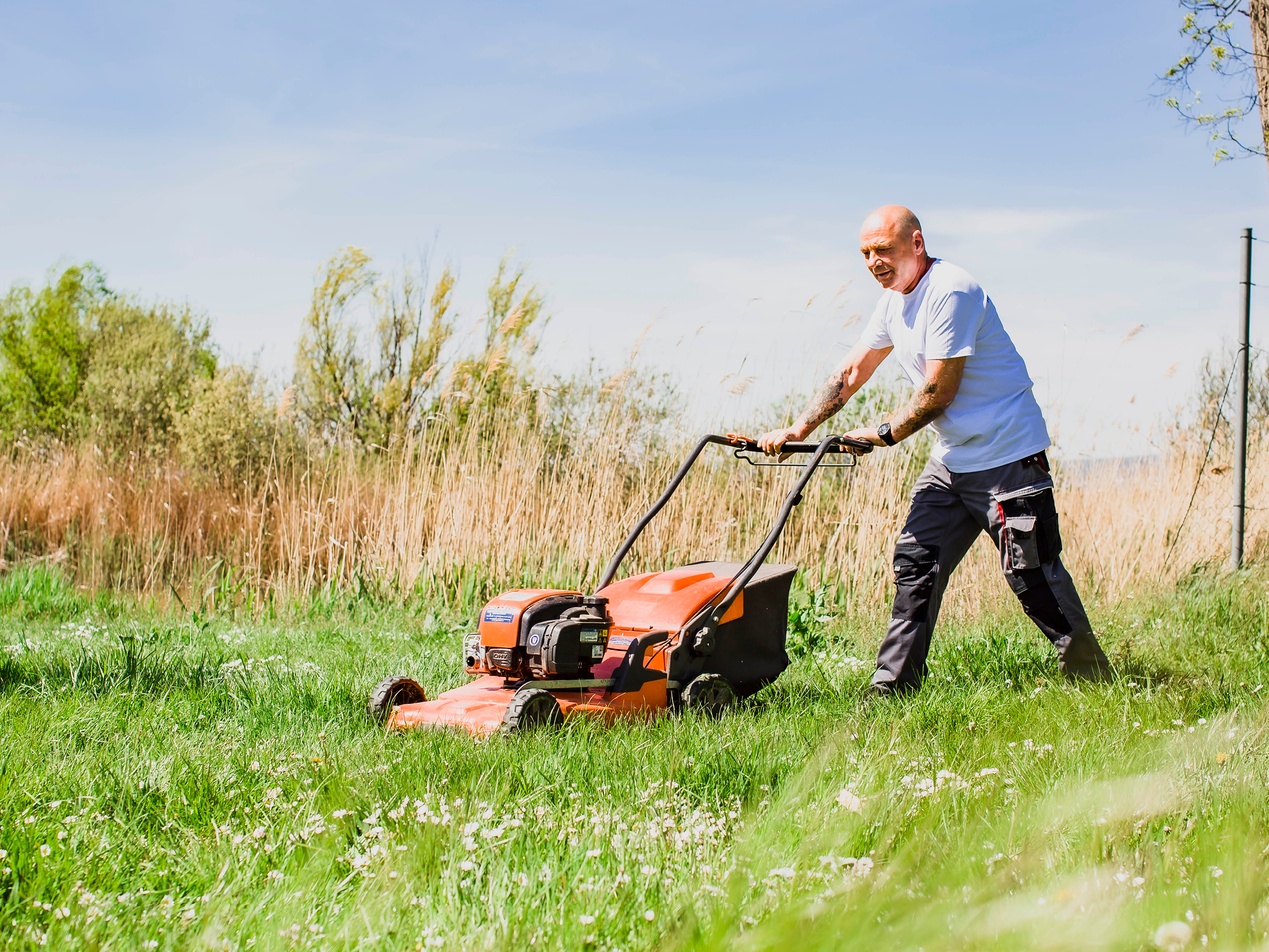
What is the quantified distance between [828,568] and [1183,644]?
186cm

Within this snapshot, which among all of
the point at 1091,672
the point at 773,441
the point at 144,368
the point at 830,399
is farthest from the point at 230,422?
the point at 1091,672

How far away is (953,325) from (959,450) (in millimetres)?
446

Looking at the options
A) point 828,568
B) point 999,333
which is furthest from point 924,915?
point 828,568

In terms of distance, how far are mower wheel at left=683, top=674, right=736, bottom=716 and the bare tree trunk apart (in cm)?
350

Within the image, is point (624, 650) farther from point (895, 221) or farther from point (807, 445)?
point (895, 221)

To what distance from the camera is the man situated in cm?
346

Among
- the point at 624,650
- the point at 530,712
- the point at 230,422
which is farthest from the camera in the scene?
the point at 230,422

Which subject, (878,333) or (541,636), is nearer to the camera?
(541,636)

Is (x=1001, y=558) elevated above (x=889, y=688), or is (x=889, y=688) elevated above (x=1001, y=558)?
(x=1001, y=558)

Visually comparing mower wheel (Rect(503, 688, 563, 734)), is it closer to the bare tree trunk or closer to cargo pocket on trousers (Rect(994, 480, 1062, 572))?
cargo pocket on trousers (Rect(994, 480, 1062, 572))

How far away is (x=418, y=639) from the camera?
15.8ft

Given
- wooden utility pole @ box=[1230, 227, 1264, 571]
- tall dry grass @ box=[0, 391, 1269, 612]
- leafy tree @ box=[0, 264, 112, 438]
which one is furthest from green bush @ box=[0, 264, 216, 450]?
wooden utility pole @ box=[1230, 227, 1264, 571]

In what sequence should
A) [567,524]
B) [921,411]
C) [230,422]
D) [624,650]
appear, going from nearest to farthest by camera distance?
[624,650]
[921,411]
[567,524]
[230,422]

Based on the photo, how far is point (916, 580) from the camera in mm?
3691
